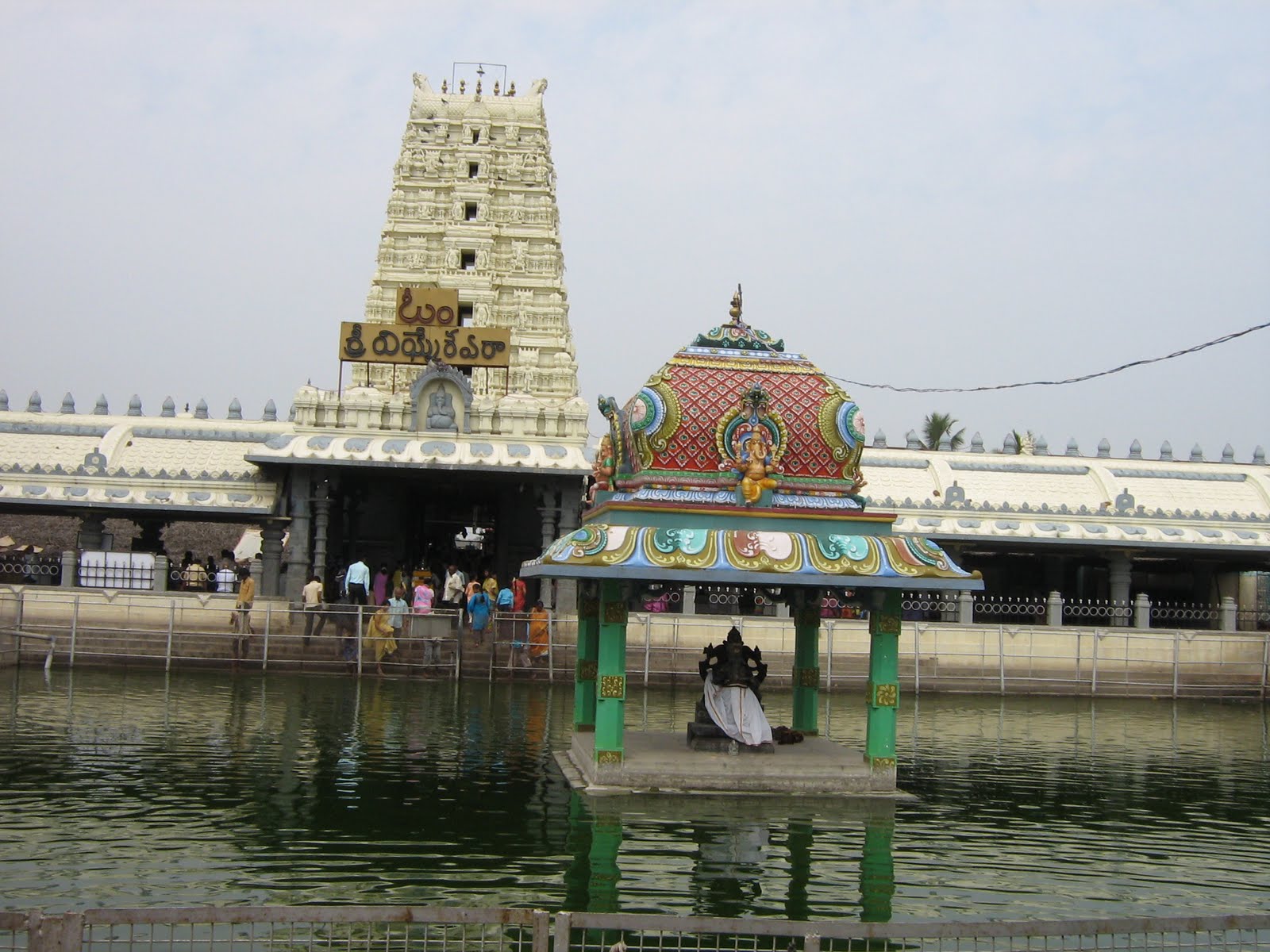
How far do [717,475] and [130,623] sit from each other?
55.9 ft

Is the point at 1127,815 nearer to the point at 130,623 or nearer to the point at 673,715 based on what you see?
the point at 673,715

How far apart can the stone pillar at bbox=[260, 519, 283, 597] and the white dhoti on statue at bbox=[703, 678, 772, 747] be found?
60.2ft

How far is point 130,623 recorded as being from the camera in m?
26.4

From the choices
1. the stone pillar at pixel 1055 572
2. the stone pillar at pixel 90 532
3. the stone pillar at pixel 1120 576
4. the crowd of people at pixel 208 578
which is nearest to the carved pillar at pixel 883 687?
the crowd of people at pixel 208 578

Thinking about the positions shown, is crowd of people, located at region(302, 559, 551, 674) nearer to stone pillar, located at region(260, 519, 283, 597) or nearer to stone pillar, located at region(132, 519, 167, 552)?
stone pillar, located at region(260, 519, 283, 597)

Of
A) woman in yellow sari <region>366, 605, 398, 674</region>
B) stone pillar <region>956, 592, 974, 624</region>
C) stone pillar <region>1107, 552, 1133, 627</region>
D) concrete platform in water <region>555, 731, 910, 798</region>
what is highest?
stone pillar <region>1107, 552, 1133, 627</region>

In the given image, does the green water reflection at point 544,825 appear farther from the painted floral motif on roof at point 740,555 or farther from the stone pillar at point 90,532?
the stone pillar at point 90,532

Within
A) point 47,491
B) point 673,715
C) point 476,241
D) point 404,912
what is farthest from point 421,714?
point 476,241

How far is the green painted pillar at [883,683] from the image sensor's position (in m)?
13.4

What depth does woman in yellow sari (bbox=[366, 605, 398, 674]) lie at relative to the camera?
24967mm

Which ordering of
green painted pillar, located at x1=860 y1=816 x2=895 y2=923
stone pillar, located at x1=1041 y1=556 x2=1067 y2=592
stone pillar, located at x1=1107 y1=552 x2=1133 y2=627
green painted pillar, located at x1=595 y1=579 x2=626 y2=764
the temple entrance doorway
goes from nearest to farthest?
1. green painted pillar, located at x1=860 y1=816 x2=895 y2=923
2. green painted pillar, located at x1=595 y1=579 x2=626 y2=764
3. stone pillar, located at x1=1107 y1=552 x2=1133 y2=627
4. the temple entrance doorway
5. stone pillar, located at x1=1041 y1=556 x2=1067 y2=592

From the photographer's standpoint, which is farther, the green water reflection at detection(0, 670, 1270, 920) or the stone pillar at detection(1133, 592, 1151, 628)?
the stone pillar at detection(1133, 592, 1151, 628)

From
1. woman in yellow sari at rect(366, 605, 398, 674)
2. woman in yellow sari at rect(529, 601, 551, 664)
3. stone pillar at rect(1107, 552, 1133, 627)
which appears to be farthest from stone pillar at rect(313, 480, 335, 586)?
stone pillar at rect(1107, 552, 1133, 627)

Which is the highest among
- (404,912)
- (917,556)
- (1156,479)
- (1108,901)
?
(1156,479)
